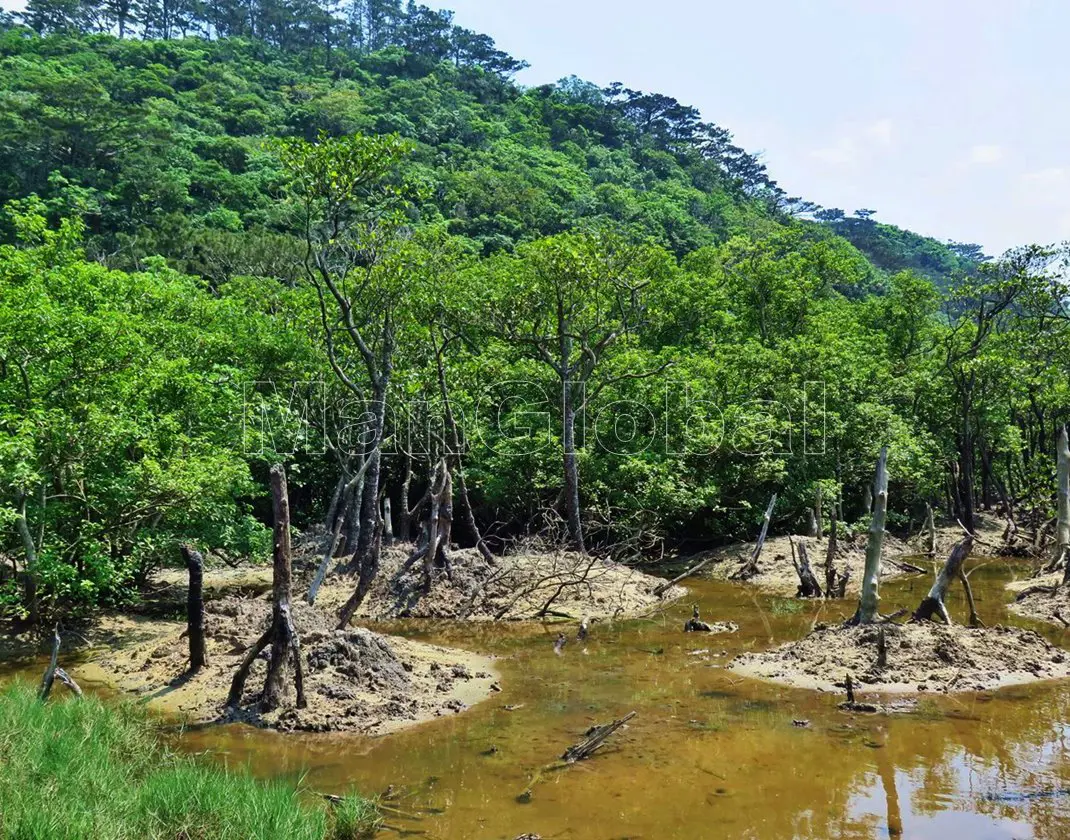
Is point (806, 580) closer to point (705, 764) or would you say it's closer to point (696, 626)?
point (696, 626)

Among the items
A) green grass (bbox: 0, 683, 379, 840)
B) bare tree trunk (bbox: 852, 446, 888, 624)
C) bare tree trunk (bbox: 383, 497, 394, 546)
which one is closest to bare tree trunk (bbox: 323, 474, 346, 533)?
bare tree trunk (bbox: 383, 497, 394, 546)

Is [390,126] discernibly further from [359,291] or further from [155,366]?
[155,366]

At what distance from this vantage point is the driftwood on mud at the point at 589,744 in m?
9.88

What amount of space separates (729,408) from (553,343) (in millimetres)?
6738

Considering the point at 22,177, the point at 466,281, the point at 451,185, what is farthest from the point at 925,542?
the point at 22,177

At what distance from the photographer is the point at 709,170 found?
10425 centimetres

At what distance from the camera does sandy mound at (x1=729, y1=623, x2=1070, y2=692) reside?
496 inches

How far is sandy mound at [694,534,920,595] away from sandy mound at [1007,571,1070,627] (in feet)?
13.7

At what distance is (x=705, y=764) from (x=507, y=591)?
36.0 ft

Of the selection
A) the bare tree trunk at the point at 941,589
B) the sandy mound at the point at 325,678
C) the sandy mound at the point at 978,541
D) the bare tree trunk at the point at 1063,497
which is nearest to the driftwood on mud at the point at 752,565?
the sandy mound at the point at 978,541

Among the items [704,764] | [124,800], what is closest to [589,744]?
[704,764]

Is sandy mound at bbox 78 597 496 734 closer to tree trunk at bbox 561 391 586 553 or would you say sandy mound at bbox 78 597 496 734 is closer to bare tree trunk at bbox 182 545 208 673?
bare tree trunk at bbox 182 545 208 673

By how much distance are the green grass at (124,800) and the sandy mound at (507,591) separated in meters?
10.6

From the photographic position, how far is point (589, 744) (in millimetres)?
9930
